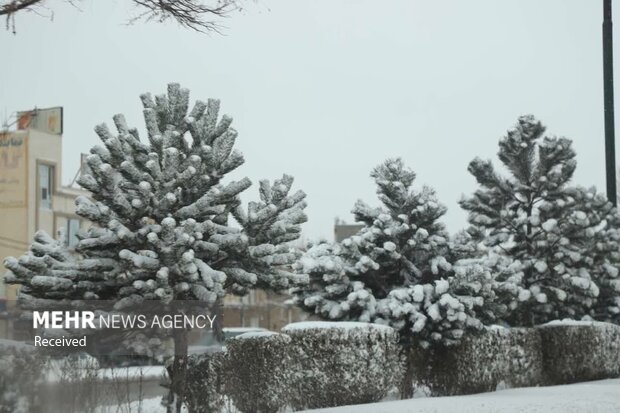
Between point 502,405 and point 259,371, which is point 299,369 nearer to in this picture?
point 259,371

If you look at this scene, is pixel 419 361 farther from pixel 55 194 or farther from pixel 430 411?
pixel 55 194

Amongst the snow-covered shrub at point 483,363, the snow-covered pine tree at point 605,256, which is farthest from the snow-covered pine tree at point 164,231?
the snow-covered pine tree at point 605,256

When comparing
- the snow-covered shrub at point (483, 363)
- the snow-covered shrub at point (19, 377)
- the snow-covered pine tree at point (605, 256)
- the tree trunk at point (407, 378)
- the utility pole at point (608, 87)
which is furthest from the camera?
the snow-covered pine tree at point (605, 256)

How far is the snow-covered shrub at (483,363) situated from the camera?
50.4 ft

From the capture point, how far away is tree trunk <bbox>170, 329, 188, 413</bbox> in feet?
34.6

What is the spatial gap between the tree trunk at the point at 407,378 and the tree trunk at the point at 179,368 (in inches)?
189

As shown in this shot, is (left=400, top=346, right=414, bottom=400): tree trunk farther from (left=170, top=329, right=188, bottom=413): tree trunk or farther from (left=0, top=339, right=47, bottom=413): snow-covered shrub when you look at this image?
(left=0, top=339, right=47, bottom=413): snow-covered shrub

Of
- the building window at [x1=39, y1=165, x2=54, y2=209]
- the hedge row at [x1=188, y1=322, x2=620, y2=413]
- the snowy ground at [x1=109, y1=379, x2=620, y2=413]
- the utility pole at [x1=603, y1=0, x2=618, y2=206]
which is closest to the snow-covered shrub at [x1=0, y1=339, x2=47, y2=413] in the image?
the snowy ground at [x1=109, y1=379, x2=620, y2=413]

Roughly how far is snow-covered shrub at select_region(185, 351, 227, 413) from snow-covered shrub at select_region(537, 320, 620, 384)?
9.06 meters

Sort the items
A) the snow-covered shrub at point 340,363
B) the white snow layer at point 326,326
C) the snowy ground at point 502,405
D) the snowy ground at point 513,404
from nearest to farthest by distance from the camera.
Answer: the snowy ground at point 502,405
the snowy ground at point 513,404
the snow-covered shrub at point 340,363
the white snow layer at point 326,326

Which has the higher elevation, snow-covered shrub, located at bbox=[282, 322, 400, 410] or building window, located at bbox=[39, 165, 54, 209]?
building window, located at bbox=[39, 165, 54, 209]

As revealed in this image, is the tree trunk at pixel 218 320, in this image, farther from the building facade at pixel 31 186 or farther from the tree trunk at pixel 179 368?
the building facade at pixel 31 186

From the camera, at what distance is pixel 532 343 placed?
17797mm

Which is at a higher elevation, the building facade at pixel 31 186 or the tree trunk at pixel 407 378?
the building facade at pixel 31 186
